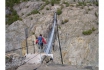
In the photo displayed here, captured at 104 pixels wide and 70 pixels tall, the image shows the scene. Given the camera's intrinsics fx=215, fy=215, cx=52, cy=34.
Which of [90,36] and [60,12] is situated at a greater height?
[60,12]

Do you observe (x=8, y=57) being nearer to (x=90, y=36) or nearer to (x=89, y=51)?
(x=89, y=51)

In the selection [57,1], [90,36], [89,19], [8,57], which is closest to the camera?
[8,57]

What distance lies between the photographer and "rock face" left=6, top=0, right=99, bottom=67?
16125 millimetres

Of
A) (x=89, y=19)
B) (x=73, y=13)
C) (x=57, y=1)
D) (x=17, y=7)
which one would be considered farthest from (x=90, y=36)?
(x=17, y=7)

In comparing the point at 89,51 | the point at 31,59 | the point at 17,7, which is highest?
the point at 17,7

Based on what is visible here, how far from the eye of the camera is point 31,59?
806cm

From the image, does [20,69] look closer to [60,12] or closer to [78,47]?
[78,47]

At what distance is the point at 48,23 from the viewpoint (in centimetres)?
2044

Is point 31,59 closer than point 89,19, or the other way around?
point 31,59

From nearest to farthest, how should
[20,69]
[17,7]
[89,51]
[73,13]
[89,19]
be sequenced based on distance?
[20,69]
[89,51]
[89,19]
[73,13]
[17,7]

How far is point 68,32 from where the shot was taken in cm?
1905

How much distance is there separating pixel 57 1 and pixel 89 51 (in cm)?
1123

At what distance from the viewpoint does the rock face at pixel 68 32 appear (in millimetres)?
16125

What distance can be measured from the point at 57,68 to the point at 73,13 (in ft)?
49.4
